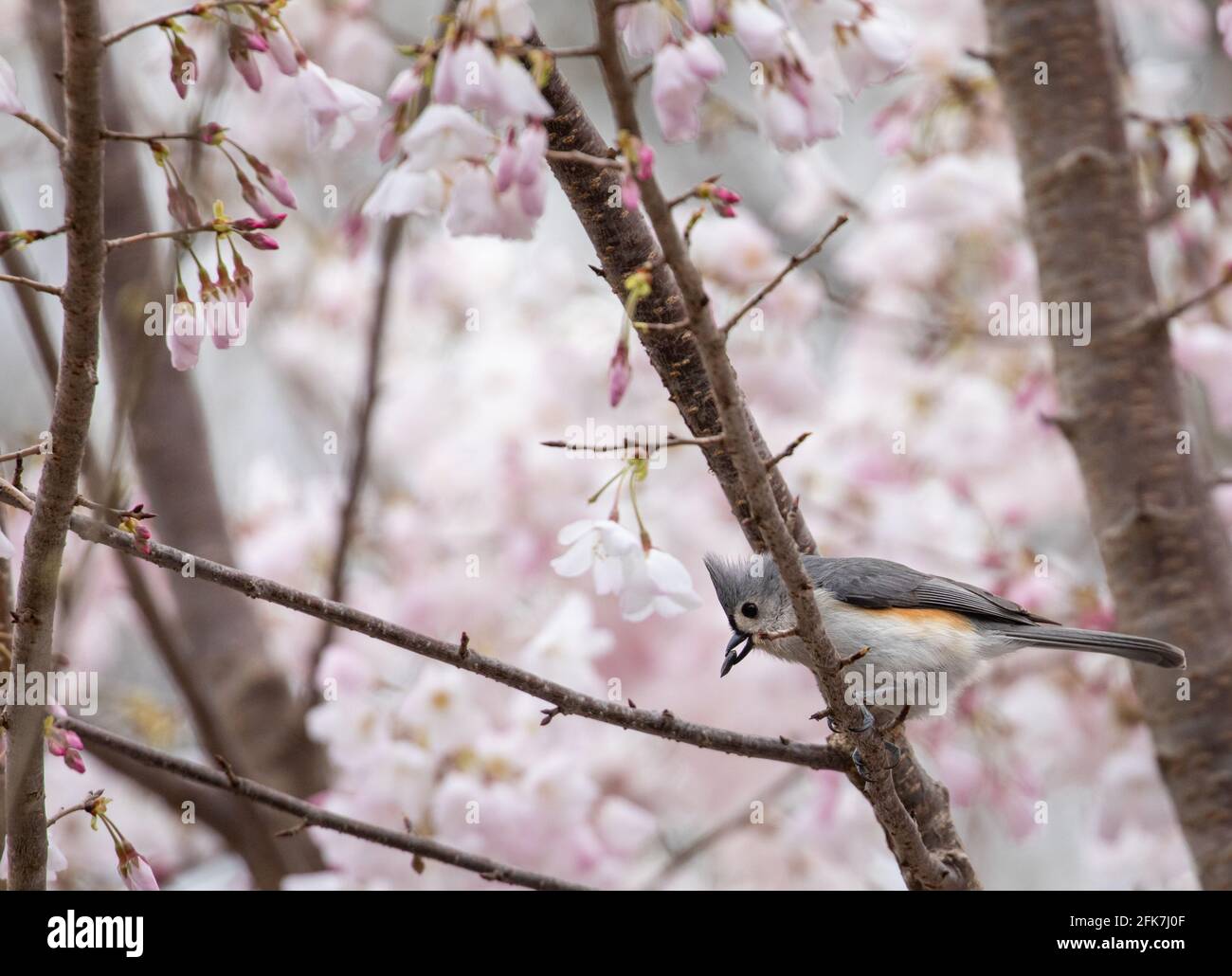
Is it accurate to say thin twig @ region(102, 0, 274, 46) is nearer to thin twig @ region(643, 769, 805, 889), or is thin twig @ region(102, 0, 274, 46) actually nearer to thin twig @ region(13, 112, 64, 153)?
thin twig @ region(13, 112, 64, 153)

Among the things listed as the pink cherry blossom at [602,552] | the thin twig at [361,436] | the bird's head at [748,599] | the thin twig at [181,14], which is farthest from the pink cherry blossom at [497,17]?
the thin twig at [361,436]

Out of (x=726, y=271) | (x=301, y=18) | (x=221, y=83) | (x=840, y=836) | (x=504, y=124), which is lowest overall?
(x=840, y=836)

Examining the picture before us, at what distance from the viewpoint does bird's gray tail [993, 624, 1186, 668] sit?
1884mm

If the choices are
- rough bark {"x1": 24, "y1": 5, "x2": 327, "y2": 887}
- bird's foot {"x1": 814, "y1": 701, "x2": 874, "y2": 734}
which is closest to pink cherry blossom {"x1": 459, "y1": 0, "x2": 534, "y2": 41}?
bird's foot {"x1": 814, "y1": 701, "x2": 874, "y2": 734}

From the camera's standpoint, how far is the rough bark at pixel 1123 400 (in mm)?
2232

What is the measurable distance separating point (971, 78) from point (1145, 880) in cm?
207

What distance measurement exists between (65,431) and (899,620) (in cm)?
145

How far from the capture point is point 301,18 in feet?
12.9

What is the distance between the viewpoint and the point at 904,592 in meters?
2.16

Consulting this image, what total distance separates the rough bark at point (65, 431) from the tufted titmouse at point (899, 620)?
101 centimetres

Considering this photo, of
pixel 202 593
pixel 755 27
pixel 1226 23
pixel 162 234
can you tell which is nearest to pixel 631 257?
pixel 755 27

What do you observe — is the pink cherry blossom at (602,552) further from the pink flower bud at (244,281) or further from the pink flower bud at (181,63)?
the pink flower bud at (181,63)
